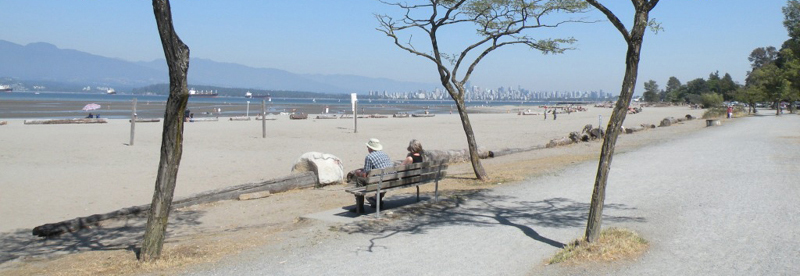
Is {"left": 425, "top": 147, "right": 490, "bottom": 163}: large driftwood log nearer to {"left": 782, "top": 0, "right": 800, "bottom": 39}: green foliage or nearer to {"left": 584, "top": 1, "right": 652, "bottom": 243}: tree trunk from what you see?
{"left": 584, "top": 1, "right": 652, "bottom": 243}: tree trunk

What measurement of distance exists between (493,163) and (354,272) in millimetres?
10993

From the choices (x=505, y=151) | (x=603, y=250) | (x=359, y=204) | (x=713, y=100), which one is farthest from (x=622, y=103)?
(x=713, y=100)

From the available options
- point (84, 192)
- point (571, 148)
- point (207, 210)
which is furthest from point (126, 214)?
point (571, 148)

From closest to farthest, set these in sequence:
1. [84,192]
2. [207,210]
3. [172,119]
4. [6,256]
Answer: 1. [172,119]
2. [6,256]
3. [207,210]
4. [84,192]

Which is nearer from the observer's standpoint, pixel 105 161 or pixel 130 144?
pixel 105 161

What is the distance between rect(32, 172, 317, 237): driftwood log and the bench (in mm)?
2863

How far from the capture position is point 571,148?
65.5ft

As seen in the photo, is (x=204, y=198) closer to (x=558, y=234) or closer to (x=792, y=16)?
(x=558, y=234)

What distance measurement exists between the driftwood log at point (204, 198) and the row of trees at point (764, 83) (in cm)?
2278

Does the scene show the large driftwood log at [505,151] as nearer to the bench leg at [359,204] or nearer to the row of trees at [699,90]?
the bench leg at [359,204]

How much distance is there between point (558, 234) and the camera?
22.9 ft

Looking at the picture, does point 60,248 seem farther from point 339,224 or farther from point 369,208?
point 369,208

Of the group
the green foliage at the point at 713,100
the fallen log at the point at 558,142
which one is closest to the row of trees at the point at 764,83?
the green foliage at the point at 713,100

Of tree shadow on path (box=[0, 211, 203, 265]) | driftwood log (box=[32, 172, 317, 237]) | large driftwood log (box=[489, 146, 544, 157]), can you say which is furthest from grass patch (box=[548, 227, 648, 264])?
large driftwood log (box=[489, 146, 544, 157])
